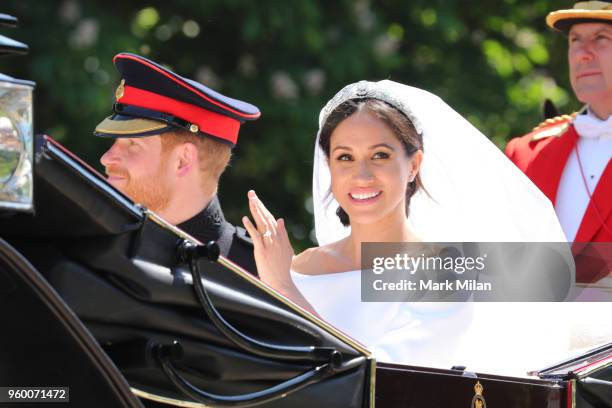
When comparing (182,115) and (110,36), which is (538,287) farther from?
(110,36)

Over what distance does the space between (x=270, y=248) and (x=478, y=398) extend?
2.50ft

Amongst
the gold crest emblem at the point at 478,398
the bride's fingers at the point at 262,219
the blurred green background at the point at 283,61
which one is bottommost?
the gold crest emblem at the point at 478,398

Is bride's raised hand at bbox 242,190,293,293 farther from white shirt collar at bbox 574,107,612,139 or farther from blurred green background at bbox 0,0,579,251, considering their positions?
blurred green background at bbox 0,0,579,251

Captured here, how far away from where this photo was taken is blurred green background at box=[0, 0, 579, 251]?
6594 millimetres

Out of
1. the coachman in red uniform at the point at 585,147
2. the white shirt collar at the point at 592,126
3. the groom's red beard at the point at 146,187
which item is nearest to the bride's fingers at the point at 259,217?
the groom's red beard at the point at 146,187

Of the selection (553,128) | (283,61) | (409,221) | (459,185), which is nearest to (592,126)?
(553,128)

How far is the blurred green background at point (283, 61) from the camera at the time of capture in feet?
21.6

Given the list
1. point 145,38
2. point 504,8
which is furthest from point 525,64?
point 145,38

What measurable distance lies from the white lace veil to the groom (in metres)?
0.32

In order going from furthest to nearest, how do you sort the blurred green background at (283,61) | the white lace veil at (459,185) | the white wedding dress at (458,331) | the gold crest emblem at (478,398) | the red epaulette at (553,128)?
the blurred green background at (283,61)
the red epaulette at (553,128)
the white lace veil at (459,185)
the white wedding dress at (458,331)
the gold crest emblem at (478,398)

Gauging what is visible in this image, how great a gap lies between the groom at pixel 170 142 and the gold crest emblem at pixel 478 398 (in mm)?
1288

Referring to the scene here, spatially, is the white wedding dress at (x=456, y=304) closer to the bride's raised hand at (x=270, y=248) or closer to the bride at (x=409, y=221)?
the bride at (x=409, y=221)

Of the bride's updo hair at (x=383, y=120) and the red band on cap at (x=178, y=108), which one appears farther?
the red band on cap at (x=178, y=108)

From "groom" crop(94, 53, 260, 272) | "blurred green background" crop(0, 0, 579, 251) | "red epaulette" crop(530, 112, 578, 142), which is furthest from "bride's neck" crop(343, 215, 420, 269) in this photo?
"blurred green background" crop(0, 0, 579, 251)
